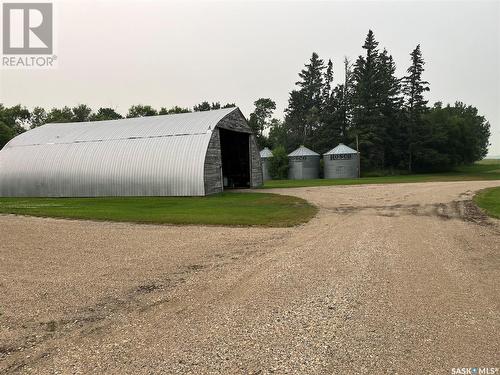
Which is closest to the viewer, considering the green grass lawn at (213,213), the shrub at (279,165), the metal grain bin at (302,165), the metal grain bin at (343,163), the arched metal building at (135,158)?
the green grass lawn at (213,213)

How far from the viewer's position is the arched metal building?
28984 mm

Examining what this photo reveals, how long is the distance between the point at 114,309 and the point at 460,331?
5.30 m

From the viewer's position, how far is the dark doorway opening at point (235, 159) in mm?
38688

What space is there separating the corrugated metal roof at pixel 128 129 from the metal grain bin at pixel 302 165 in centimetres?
2945

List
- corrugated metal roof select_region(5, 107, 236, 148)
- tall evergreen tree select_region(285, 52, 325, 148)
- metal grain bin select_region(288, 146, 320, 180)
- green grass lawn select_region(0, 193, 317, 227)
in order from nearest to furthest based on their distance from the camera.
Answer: green grass lawn select_region(0, 193, 317, 227)
corrugated metal roof select_region(5, 107, 236, 148)
metal grain bin select_region(288, 146, 320, 180)
tall evergreen tree select_region(285, 52, 325, 148)

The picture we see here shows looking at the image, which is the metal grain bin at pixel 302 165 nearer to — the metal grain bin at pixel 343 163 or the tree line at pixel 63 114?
the metal grain bin at pixel 343 163

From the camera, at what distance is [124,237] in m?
13.1

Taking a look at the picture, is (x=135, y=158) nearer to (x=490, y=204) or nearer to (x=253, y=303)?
(x=490, y=204)

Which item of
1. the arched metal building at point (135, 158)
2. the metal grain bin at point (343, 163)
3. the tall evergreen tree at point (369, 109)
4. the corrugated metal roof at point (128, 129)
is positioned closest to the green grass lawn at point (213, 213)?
the arched metal building at point (135, 158)

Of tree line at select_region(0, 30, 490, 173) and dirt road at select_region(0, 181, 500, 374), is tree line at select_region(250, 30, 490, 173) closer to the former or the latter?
tree line at select_region(0, 30, 490, 173)

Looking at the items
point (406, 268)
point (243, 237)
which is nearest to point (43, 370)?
point (406, 268)

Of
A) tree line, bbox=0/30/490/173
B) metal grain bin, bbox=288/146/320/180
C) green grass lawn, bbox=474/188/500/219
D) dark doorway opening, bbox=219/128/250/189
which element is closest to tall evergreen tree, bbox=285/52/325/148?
tree line, bbox=0/30/490/173

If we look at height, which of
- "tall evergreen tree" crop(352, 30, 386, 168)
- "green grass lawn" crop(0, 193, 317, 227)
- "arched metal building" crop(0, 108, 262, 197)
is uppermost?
"tall evergreen tree" crop(352, 30, 386, 168)

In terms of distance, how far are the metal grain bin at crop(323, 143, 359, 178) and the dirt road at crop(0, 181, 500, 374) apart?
49.7 meters
